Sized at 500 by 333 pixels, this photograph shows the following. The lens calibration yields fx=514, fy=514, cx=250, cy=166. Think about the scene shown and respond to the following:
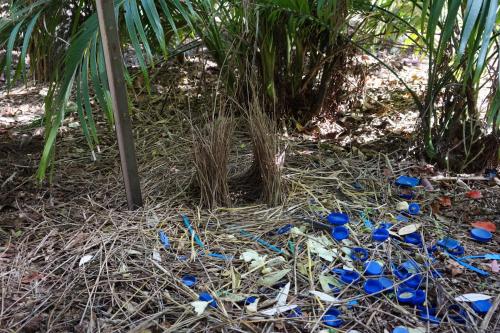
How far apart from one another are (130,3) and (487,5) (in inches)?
38.9

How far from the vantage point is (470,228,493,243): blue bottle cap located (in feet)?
4.79

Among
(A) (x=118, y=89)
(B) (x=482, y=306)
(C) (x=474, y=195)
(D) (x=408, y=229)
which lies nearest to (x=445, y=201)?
(C) (x=474, y=195)

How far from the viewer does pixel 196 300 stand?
1.22 m

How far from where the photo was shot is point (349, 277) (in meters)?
1.29

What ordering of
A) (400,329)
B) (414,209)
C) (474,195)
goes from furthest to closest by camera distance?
(474,195) → (414,209) → (400,329)

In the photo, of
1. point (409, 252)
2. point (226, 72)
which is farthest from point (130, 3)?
point (409, 252)

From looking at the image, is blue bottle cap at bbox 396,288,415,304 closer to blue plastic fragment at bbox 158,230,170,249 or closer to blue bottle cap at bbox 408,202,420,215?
blue bottle cap at bbox 408,202,420,215

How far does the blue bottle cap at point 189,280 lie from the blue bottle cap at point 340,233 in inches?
16.4

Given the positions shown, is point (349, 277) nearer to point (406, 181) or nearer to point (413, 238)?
point (413, 238)

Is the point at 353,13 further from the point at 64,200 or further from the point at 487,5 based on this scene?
the point at 64,200

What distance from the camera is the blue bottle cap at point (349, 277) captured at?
50.5 inches

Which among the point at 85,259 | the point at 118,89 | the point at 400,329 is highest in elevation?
the point at 118,89

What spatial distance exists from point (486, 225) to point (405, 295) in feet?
1.56

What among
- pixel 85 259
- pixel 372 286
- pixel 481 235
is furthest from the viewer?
pixel 481 235
